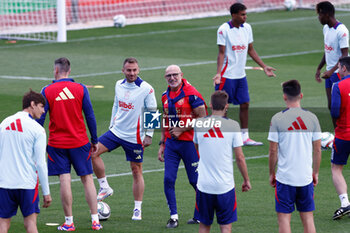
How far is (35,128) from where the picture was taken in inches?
343

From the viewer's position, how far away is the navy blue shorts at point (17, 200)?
8.89 meters

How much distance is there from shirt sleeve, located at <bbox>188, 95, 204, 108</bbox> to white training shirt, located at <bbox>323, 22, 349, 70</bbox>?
4950mm

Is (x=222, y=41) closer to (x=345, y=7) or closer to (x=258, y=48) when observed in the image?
(x=258, y=48)

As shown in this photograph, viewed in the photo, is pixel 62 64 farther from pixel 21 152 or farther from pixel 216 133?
pixel 216 133

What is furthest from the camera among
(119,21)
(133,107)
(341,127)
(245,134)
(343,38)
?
(119,21)

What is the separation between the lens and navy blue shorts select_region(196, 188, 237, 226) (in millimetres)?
8914

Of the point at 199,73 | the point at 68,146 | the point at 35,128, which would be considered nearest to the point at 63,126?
the point at 68,146

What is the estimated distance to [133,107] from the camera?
11.1m

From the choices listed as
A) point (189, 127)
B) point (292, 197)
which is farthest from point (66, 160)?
point (292, 197)

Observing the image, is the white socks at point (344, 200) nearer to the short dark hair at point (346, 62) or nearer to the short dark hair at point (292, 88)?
the short dark hair at point (346, 62)

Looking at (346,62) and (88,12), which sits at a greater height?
(88,12)

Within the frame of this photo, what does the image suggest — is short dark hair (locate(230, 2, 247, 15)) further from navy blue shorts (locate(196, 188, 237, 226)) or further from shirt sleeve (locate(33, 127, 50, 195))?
shirt sleeve (locate(33, 127, 50, 195))

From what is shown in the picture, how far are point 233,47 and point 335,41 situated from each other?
1.92 metres

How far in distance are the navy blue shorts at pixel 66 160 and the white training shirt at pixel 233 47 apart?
5566mm
